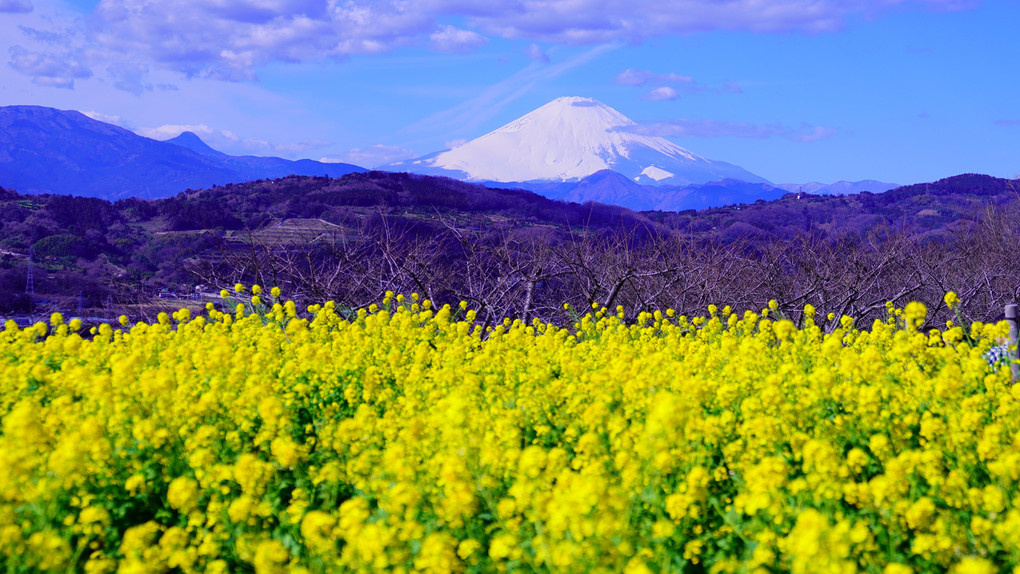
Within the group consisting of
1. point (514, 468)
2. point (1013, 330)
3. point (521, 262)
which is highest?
point (521, 262)

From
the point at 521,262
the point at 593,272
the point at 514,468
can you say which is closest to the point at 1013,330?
the point at 514,468

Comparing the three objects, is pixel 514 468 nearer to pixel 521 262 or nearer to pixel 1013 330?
pixel 1013 330

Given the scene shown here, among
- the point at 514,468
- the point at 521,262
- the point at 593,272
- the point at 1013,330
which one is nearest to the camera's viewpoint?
the point at 514,468

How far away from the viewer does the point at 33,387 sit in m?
6.20

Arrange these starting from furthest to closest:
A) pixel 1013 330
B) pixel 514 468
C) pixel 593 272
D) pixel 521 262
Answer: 1. pixel 593 272
2. pixel 521 262
3. pixel 1013 330
4. pixel 514 468

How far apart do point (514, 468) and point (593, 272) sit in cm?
1056

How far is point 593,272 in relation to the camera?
14141 mm

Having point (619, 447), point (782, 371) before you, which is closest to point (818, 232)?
point (782, 371)

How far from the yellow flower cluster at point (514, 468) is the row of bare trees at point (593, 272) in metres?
6.08

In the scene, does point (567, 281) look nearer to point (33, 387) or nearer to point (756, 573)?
point (33, 387)

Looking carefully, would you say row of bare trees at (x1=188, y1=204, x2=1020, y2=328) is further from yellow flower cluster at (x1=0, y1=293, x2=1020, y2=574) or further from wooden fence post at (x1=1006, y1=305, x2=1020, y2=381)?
yellow flower cluster at (x1=0, y1=293, x2=1020, y2=574)

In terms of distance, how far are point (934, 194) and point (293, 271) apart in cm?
9506

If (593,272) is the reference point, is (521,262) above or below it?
above

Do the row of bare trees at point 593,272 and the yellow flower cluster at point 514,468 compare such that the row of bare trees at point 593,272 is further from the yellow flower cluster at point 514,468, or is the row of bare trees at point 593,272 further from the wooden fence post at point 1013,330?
the yellow flower cluster at point 514,468
